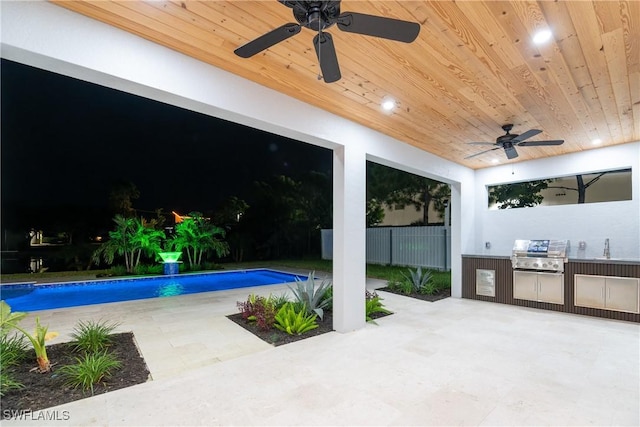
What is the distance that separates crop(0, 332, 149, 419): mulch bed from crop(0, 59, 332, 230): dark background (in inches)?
383

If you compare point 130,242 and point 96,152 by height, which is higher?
point 96,152

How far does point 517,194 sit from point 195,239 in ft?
32.6

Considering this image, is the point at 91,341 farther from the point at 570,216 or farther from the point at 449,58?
the point at 570,216

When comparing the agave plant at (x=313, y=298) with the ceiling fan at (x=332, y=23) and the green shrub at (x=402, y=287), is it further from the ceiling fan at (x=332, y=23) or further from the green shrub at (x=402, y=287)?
the ceiling fan at (x=332, y=23)

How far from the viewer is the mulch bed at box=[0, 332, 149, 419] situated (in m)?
2.26

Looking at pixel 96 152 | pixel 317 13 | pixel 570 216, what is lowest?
pixel 570 216

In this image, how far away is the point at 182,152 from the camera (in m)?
14.6

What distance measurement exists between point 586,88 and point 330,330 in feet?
13.2

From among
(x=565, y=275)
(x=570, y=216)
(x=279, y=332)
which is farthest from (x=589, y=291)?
(x=279, y=332)

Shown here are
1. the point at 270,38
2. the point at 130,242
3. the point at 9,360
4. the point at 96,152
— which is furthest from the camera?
the point at 96,152

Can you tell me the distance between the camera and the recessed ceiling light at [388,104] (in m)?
3.59

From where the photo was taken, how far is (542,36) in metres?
2.38

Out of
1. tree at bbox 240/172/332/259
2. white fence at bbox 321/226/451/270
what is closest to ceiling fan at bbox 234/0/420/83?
white fence at bbox 321/226/451/270

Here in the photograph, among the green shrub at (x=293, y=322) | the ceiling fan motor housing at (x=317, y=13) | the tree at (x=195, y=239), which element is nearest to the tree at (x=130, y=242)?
the tree at (x=195, y=239)
